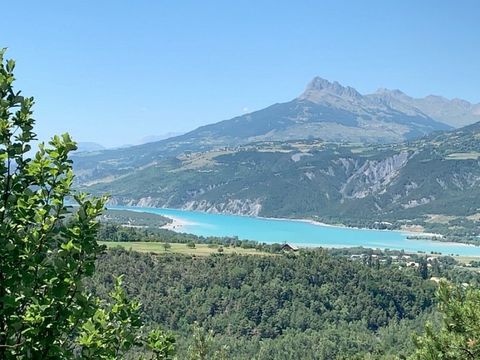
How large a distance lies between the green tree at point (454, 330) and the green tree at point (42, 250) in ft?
17.9

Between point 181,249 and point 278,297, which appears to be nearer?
point 278,297

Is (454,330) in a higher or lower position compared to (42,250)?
lower

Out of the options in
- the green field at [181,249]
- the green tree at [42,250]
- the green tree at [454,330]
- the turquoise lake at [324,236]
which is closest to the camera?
the green tree at [42,250]

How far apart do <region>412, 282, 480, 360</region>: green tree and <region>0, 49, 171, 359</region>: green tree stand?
5470mm

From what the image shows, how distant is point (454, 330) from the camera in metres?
8.29

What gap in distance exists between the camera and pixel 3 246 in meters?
3.69

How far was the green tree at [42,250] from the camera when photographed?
12.0 ft

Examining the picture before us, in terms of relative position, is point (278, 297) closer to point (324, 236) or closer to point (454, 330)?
point (454, 330)

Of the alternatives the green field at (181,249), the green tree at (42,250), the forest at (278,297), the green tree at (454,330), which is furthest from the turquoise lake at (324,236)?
the green tree at (42,250)

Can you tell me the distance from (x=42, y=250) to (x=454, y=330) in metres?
6.64

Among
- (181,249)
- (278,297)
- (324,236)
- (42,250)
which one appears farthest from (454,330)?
(324,236)

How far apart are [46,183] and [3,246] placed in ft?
1.74

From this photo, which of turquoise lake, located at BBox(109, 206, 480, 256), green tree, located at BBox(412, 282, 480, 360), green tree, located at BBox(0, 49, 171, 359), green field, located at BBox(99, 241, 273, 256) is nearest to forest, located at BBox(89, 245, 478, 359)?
green field, located at BBox(99, 241, 273, 256)

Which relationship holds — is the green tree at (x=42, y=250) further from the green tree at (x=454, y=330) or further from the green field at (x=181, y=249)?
the green field at (x=181, y=249)
